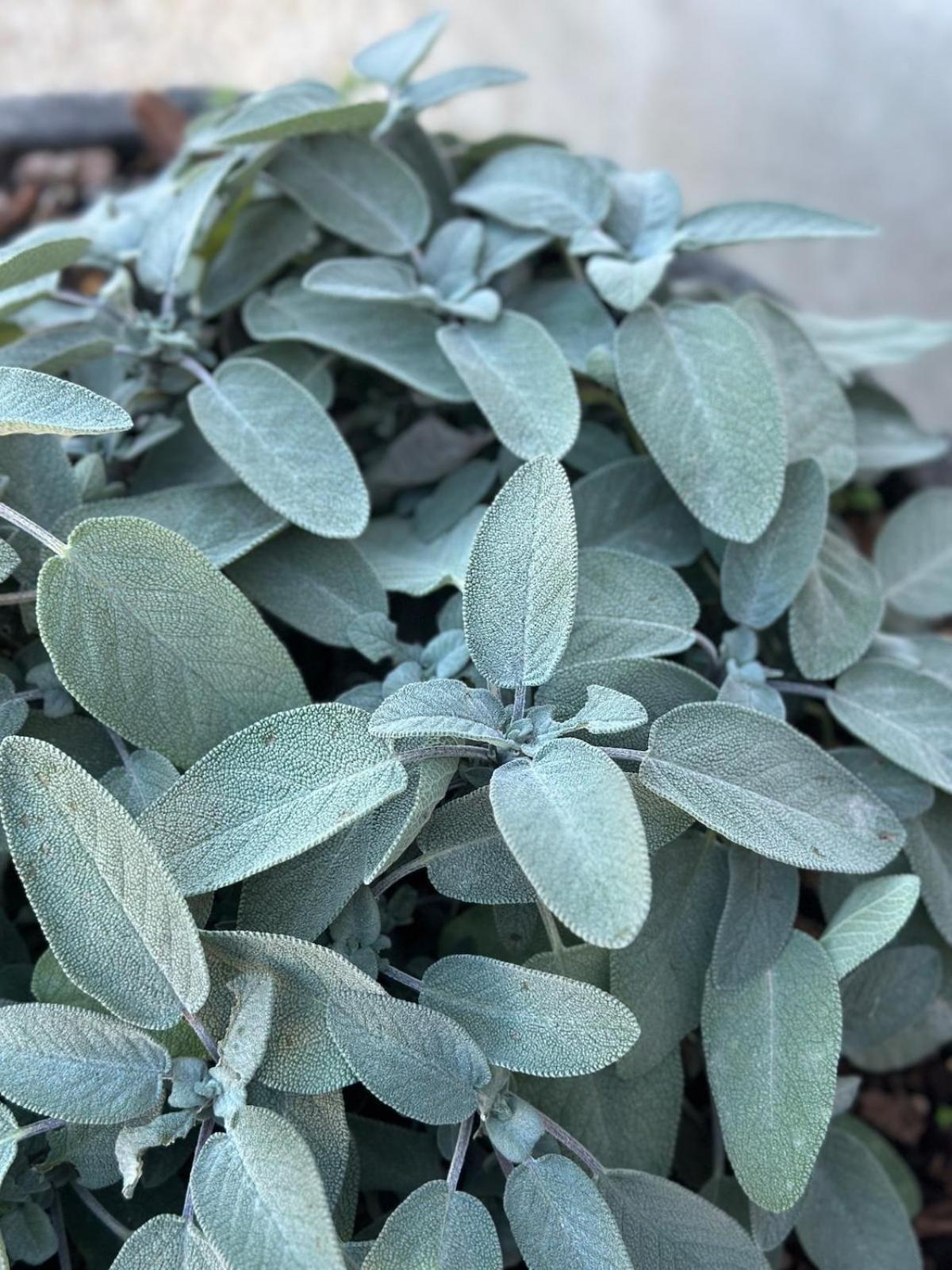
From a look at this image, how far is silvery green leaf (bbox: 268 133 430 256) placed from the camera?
26.8 inches

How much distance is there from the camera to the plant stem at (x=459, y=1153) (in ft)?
1.37

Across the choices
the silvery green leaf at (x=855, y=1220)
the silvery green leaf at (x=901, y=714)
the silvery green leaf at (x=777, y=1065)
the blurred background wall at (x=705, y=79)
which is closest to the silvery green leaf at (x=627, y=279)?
the silvery green leaf at (x=901, y=714)

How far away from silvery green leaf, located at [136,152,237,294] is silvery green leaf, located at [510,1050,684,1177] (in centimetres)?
47

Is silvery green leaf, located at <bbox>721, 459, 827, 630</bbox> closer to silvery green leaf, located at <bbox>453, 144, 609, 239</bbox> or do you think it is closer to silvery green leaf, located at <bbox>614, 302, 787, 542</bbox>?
silvery green leaf, located at <bbox>614, 302, 787, 542</bbox>

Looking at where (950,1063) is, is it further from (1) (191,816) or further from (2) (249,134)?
(2) (249,134)

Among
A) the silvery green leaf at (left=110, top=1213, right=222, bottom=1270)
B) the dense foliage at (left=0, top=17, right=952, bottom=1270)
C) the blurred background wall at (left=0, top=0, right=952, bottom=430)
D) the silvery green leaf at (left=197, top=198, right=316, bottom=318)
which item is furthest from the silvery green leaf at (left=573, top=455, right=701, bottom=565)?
the blurred background wall at (left=0, top=0, right=952, bottom=430)

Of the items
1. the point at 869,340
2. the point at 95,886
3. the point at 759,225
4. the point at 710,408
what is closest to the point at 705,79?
the point at 869,340

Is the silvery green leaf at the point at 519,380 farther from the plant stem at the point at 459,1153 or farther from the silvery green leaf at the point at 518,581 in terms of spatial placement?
the plant stem at the point at 459,1153

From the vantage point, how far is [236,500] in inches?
22.5

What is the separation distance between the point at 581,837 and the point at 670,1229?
175 mm

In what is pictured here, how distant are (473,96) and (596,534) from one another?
110cm

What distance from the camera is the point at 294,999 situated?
43 cm

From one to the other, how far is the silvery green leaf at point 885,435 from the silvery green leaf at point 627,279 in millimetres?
193

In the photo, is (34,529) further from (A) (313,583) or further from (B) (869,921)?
(B) (869,921)
